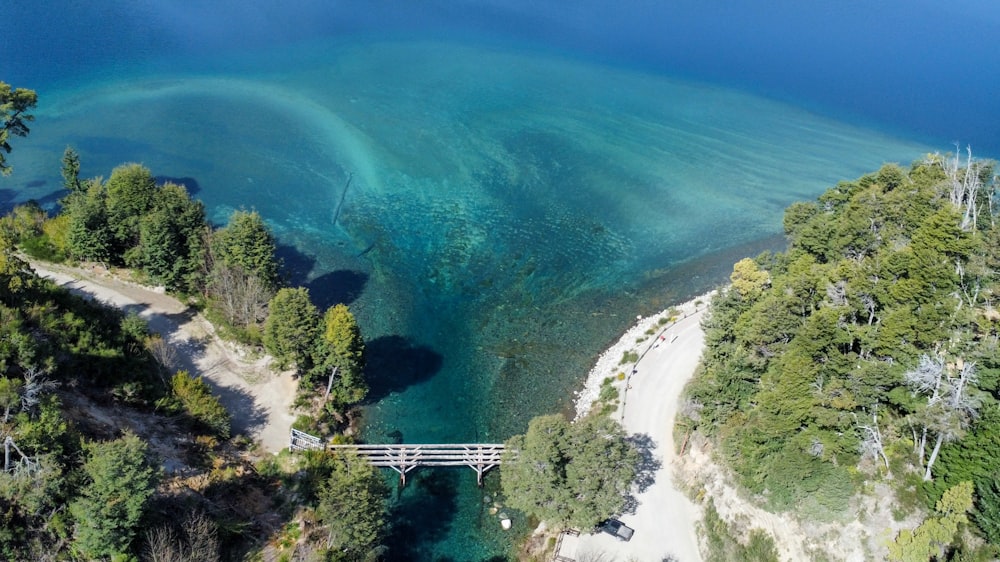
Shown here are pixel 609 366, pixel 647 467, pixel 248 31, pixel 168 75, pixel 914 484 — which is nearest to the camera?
pixel 914 484

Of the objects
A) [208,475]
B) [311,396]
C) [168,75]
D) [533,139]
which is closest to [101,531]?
[208,475]

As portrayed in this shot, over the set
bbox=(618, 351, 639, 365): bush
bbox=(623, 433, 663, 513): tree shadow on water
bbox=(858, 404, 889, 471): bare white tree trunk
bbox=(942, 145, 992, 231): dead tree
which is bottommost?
bbox=(623, 433, 663, 513): tree shadow on water

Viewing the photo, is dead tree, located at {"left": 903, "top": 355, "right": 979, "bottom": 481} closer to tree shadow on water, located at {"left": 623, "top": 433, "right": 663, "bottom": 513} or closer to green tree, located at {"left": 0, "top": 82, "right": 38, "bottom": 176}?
tree shadow on water, located at {"left": 623, "top": 433, "right": 663, "bottom": 513}

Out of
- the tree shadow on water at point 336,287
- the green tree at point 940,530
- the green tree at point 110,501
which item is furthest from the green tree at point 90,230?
the green tree at point 940,530

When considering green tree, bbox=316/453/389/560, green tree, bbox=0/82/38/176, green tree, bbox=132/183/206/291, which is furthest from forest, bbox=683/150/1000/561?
green tree, bbox=0/82/38/176

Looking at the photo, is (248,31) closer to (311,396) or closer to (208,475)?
(311,396)

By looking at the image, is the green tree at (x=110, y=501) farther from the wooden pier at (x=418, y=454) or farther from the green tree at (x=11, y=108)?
the green tree at (x=11, y=108)
